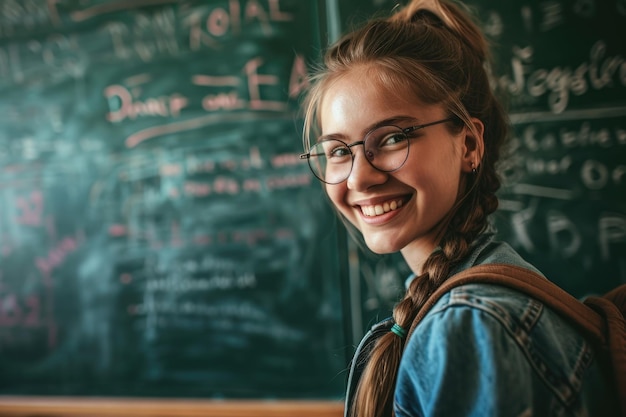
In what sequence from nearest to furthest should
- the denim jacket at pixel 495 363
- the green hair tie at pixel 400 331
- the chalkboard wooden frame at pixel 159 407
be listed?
1. the denim jacket at pixel 495 363
2. the green hair tie at pixel 400 331
3. the chalkboard wooden frame at pixel 159 407

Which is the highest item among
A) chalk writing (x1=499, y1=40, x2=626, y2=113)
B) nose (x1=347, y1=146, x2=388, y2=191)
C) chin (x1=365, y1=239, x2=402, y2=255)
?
chalk writing (x1=499, y1=40, x2=626, y2=113)

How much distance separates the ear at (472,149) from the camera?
0.76 m

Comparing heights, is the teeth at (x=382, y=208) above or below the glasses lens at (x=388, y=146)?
below

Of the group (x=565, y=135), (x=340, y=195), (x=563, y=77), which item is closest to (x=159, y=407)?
(x=340, y=195)

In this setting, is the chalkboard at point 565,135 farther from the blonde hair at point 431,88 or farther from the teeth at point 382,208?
the teeth at point 382,208

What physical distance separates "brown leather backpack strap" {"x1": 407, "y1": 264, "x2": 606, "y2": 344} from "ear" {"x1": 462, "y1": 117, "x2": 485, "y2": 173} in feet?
0.69

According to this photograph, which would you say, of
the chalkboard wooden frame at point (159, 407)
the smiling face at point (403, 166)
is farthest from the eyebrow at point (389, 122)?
the chalkboard wooden frame at point (159, 407)

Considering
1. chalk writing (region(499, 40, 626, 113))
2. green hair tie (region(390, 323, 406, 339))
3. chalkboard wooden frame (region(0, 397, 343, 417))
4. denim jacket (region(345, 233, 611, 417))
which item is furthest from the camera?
chalkboard wooden frame (region(0, 397, 343, 417))

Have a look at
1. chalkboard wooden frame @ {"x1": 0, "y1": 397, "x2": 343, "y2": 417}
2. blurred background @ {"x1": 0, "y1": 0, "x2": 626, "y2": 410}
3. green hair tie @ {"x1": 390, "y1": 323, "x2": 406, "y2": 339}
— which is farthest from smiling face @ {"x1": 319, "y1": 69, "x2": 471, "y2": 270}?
chalkboard wooden frame @ {"x1": 0, "y1": 397, "x2": 343, "y2": 417}

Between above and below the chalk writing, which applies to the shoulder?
below

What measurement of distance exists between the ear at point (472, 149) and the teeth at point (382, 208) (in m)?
0.13

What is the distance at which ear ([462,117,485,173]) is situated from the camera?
0.76m

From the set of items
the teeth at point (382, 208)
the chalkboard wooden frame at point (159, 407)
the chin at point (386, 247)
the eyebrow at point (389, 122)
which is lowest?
the chalkboard wooden frame at point (159, 407)

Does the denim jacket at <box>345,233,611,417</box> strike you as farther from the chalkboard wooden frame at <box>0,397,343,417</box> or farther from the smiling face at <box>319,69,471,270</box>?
the chalkboard wooden frame at <box>0,397,343,417</box>
